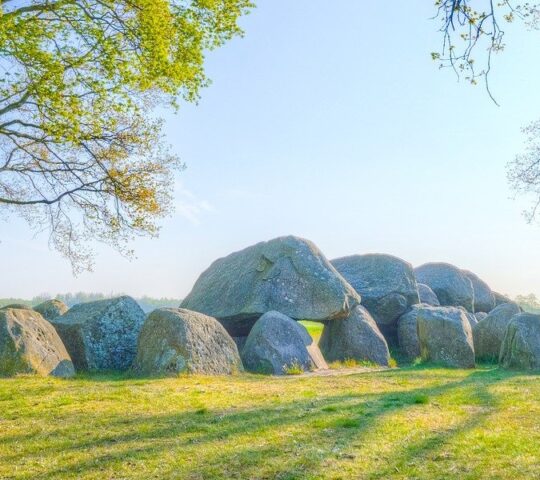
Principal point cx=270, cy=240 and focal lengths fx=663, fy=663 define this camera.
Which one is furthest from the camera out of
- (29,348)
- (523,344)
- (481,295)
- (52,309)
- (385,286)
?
(481,295)

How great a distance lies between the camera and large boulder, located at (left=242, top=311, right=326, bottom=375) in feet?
71.2

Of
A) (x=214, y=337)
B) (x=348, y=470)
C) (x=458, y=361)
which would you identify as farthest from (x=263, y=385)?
(x=458, y=361)

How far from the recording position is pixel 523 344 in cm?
2336

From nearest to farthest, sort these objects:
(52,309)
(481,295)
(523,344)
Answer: (523,344)
(52,309)
(481,295)

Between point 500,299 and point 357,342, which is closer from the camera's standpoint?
point 357,342

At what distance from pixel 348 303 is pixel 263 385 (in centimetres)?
1020

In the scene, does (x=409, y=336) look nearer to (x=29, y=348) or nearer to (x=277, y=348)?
(x=277, y=348)

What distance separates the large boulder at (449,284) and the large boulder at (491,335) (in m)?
9.99

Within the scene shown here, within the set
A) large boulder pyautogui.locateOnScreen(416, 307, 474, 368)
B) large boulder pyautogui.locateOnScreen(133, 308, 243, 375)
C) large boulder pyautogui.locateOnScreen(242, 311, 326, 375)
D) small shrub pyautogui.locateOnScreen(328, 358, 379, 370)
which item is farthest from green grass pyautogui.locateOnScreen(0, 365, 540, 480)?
small shrub pyautogui.locateOnScreen(328, 358, 379, 370)

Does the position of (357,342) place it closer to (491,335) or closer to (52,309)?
(491,335)

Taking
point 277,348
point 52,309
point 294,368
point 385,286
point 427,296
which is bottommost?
point 294,368

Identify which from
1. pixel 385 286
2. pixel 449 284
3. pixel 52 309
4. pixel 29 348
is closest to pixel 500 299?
pixel 449 284

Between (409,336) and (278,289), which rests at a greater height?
(278,289)

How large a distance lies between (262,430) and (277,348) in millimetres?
11259
